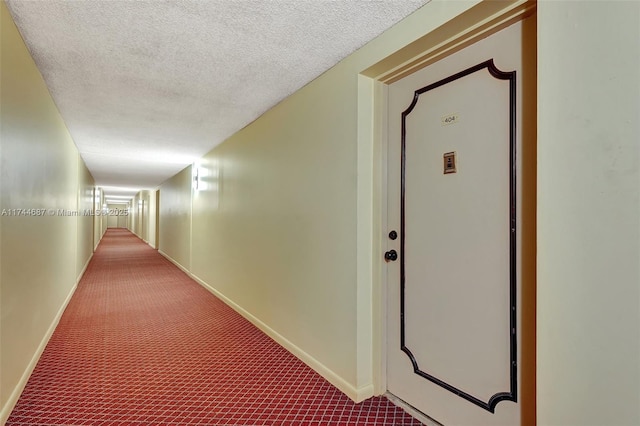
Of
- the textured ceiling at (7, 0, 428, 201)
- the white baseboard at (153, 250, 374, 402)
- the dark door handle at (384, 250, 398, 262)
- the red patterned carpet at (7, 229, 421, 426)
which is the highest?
the textured ceiling at (7, 0, 428, 201)

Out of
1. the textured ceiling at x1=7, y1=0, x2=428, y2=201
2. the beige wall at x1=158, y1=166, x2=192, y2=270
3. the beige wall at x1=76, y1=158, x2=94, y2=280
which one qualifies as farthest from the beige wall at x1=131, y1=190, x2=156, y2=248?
the textured ceiling at x1=7, y1=0, x2=428, y2=201

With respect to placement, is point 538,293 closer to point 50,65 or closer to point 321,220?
point 321,220

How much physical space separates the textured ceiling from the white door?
51cm

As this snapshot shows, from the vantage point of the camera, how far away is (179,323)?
3.79 m

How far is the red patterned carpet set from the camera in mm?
2031

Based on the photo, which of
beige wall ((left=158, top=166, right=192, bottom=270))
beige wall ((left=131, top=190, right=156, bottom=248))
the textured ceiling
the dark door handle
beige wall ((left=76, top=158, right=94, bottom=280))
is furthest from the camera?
beige wall ((left=131, top=190, right=156, bottom=248))

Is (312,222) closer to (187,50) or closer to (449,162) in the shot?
(449,162)

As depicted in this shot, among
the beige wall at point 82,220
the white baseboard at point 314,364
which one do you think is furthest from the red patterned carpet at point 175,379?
the beige wall at point 82,220

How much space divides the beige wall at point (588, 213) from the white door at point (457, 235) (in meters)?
0.27

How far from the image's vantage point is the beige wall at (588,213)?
1.10 m

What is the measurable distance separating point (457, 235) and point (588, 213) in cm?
69

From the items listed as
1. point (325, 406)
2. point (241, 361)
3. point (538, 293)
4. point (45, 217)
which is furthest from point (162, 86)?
point (538, 293)

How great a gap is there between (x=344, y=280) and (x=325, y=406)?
0.82m

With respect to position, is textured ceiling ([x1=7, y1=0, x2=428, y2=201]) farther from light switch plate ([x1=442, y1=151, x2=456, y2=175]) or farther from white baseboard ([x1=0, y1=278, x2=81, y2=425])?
white baseboard ([x1=0, y1=278, x2=81, y2=425])
